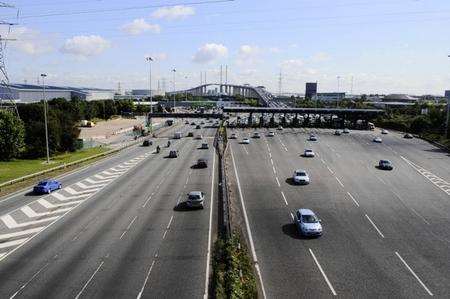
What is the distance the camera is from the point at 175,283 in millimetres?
25250

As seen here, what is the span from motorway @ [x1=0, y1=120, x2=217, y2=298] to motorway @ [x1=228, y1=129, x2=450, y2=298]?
4.57 m

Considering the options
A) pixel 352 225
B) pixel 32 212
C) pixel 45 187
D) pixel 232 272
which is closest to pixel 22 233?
pixel 32 212

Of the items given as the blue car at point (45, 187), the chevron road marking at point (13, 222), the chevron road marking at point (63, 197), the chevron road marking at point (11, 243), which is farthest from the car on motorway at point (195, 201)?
the blue car at point (45, 187)

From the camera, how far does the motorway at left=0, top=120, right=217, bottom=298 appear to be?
2514cm

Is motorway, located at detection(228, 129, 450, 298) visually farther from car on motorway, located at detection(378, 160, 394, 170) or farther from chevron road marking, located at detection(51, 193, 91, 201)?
chevron road marking, located at detection(51, 193, 91, 201)

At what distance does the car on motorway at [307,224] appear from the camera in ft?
111

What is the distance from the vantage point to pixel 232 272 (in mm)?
23922

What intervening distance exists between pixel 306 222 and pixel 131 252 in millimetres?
12980

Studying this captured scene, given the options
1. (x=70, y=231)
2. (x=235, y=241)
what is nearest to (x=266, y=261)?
(x=235, y=241)

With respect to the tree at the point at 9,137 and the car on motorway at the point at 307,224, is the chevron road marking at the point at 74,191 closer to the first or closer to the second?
the car on motorway at the point at 307,224

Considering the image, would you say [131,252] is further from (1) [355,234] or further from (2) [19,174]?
(2) [19,174]

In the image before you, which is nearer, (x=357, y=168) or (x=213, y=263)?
(x=213, y=263)

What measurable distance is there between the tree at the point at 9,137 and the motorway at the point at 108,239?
1049 inches

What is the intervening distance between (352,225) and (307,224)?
5202mm
